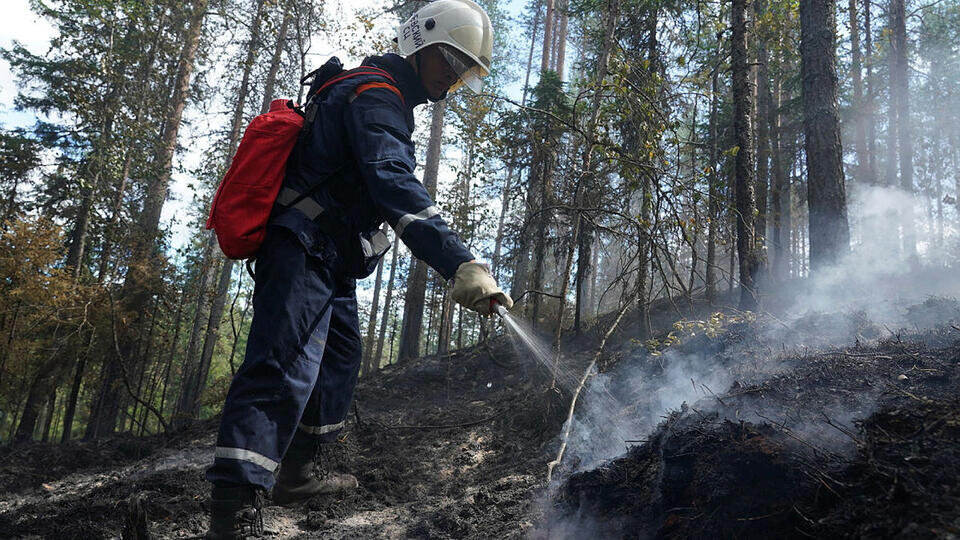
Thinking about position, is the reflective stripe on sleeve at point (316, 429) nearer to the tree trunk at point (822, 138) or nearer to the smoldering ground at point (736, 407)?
the smoldering ground at point (736, 407)

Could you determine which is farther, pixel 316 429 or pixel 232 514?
pixel 316 429

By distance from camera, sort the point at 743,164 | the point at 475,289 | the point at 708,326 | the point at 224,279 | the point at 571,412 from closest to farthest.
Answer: the point at 475,289 → the point at 571,412 → the point at 708,326 → the point at 743,164 → the point at 224,279

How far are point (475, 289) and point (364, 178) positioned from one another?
711 mm

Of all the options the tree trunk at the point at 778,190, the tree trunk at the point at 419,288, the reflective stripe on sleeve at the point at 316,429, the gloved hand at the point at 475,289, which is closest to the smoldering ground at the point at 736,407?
the gloved hand at the point at 475,289

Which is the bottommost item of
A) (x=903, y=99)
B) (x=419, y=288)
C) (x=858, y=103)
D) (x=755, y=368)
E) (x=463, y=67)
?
(x=755, y=368)

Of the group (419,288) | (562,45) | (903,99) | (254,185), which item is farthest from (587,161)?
(903,99)

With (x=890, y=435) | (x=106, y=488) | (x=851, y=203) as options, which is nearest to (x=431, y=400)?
(x=106, y=488)

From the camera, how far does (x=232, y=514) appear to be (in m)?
2.13

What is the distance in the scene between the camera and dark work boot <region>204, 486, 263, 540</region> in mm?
2131

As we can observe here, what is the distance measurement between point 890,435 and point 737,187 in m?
5.38

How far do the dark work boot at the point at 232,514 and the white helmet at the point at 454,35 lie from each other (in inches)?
88.5

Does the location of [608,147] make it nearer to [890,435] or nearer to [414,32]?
[414,32]

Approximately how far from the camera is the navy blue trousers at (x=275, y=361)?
2.13m

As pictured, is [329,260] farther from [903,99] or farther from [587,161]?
[903,99]
